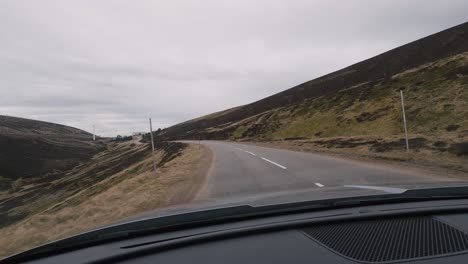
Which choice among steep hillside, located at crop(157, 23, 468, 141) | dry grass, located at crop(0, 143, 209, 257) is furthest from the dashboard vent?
steep hillside, located at crop(157, 23, 468, 141)

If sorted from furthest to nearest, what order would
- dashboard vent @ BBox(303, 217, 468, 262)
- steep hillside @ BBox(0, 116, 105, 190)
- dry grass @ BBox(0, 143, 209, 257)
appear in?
steep hillside @ BBox(0, 116, 105, 190) → dry grass @ BBox(0, 143, 209, 257) → dashboard vent @ BBox(303, 217, 468, 262)

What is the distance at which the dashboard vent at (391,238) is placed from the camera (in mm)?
2266

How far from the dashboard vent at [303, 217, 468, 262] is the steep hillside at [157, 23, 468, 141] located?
2075 cm

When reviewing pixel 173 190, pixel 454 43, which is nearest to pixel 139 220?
pixel 173 190

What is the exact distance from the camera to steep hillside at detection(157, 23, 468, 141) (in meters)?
44.8

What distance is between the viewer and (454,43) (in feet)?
246

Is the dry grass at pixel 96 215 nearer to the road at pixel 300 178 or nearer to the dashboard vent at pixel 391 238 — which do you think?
the road at pixel 300 178

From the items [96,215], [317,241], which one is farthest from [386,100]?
[317,241]

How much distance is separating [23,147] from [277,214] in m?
128

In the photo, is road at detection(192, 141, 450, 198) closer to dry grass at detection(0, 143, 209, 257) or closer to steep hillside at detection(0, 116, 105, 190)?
dry grass at detection(0, 143, 209, 257)

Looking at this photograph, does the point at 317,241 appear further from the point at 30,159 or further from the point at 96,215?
the point at 30,159

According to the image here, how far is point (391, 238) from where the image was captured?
2.51 m

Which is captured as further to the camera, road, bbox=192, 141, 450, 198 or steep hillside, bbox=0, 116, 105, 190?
steep hillside, bbox=0, 116, 105, 190

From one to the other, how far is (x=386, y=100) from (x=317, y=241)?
59.6 metres
